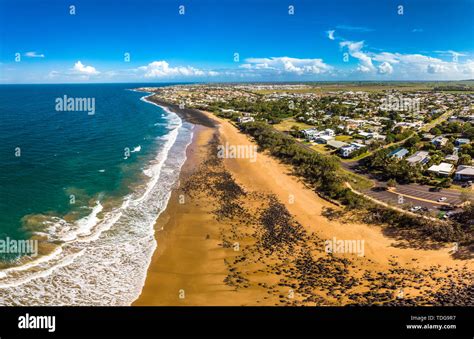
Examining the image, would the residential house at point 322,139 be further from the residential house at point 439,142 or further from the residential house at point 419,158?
the residential house at point 439,142

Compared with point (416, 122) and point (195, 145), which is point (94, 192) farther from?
point (416, 122)

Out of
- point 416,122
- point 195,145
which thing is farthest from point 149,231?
point 416,122

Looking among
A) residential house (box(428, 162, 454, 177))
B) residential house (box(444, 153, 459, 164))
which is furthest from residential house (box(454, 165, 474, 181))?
residential house (box(444, 153, 459, 164))

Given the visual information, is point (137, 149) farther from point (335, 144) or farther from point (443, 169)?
point (443, 169)
